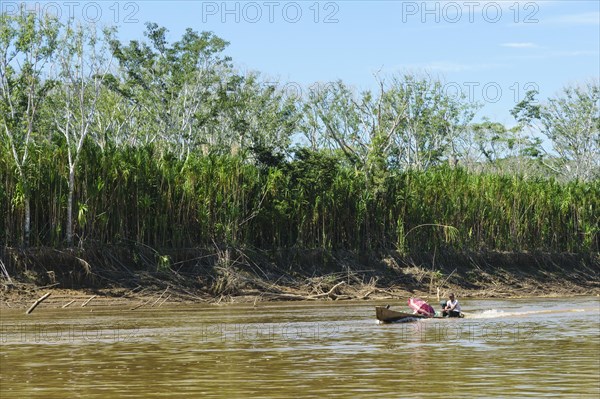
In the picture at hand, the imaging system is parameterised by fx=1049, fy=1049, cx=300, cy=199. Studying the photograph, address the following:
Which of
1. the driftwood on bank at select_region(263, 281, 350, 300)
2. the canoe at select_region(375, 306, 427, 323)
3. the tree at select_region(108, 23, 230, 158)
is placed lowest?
the canoe at select_region(375, 306, 427, 323)

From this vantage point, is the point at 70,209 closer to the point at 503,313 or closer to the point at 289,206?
the point at 289,206

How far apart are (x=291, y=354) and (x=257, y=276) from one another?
477 inches

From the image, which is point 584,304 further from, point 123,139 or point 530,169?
point 530,169

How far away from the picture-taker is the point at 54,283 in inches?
968

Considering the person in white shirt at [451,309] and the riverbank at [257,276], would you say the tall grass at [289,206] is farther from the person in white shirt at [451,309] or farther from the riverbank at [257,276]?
the person in white shirt at [451,309]

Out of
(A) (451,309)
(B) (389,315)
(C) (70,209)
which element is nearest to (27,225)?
(C) (70,209)

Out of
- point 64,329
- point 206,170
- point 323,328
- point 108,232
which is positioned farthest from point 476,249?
point 64,329

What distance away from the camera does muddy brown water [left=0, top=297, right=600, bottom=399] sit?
1197 cm

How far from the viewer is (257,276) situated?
27.4 m

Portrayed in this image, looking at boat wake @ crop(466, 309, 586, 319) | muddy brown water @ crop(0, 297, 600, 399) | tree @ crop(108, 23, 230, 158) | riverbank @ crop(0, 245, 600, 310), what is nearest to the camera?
muddy brown water @ crop(0, 297, 600, 399)

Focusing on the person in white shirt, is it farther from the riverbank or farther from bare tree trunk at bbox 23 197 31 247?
bare tree trunk at bbox 23 197 31 247

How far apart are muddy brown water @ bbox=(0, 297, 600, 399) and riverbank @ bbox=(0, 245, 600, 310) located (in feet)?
4.40

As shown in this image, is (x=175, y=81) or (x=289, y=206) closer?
(x=289, y=206)

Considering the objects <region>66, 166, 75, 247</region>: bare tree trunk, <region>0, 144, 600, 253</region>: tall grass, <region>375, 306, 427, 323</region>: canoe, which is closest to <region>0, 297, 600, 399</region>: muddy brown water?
<region>375, 306, 427, 323</region>: canoe
